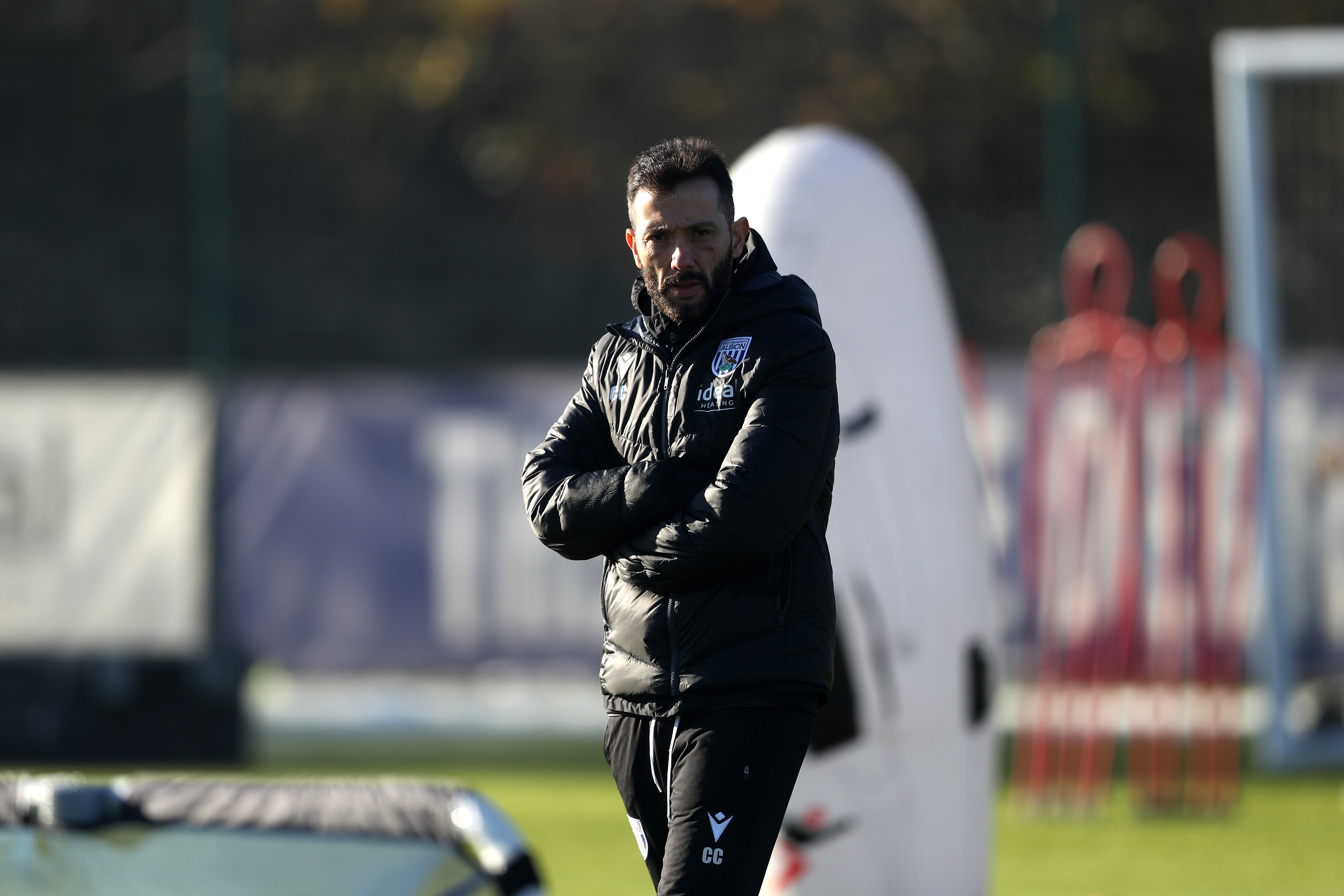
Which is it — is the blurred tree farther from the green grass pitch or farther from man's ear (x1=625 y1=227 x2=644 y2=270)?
man's ear (x1=625 y1=227 x2=644 y2=270)

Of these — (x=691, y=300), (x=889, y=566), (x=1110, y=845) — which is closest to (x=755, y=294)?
(x=691, y=300)

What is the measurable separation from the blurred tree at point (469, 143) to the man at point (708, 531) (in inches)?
282

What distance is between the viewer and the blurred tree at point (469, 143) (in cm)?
1063

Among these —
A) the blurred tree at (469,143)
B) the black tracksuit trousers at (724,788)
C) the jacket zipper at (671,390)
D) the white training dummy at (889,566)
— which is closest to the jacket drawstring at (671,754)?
the black tracksuit trousers at (724,788)

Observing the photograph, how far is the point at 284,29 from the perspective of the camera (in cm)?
1219

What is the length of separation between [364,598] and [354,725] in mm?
776

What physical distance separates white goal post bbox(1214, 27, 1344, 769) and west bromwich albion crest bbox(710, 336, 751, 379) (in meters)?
5.38

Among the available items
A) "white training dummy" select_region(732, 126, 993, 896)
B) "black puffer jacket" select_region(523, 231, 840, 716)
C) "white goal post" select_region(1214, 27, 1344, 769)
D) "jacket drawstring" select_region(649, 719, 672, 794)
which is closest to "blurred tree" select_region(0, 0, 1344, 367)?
"white goal post" select_region(1214, 27, 1344, 769)

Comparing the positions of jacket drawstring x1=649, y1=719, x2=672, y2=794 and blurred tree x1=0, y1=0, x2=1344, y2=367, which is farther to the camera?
blurred tree x1=0, y1=0, x2=1344, y2=367

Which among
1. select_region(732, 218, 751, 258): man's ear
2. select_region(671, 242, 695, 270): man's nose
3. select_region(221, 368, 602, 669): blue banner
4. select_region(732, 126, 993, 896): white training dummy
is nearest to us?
select_region(671, 242, 695, 270): man's nose

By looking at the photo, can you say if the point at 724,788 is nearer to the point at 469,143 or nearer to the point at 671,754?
the point at 671,754

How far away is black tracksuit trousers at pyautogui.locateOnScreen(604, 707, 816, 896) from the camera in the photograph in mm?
3020

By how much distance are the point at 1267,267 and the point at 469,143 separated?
19.1 ft

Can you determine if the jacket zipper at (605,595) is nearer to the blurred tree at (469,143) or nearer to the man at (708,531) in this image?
the man at (708,531)
